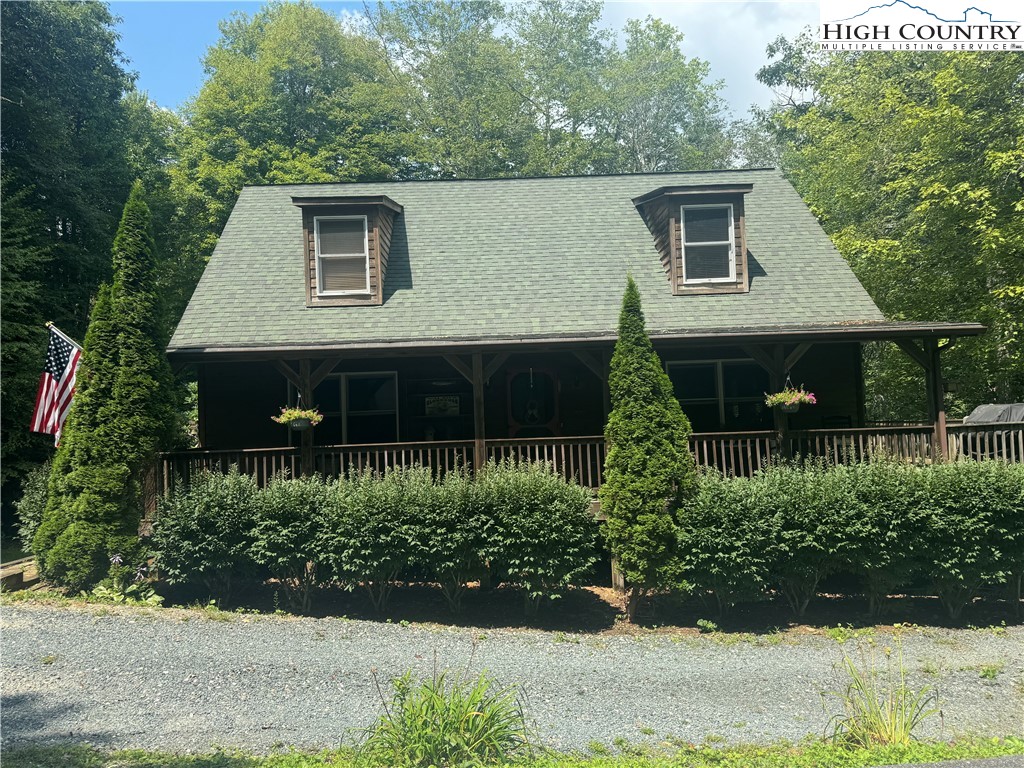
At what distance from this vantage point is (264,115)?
2656 cm

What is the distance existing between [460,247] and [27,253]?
982 cm

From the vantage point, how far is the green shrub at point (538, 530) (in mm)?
8859

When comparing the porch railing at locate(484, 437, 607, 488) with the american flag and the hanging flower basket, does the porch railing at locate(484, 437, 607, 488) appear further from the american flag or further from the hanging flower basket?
the american flag

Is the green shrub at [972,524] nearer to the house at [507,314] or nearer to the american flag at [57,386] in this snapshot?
the house at [507,314]

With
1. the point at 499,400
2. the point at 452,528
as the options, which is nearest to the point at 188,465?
the point at 452,528

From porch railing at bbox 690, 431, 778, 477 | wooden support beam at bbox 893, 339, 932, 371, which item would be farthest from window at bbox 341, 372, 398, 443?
wooden support beam at bbox 893, 339, 932, 371

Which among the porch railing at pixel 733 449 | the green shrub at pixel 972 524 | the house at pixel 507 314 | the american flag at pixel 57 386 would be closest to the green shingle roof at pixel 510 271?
the house at pixel 507 314

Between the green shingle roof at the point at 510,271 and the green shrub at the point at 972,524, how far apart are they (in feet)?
10.4

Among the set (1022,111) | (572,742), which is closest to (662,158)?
(1022,111)

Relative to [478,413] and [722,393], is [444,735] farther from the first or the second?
[722,393]

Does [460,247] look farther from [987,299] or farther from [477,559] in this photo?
[987,299]

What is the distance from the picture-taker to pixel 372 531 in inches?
352

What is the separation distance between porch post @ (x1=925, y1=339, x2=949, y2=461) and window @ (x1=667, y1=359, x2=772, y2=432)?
2.78 metres

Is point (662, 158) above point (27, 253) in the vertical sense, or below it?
above
